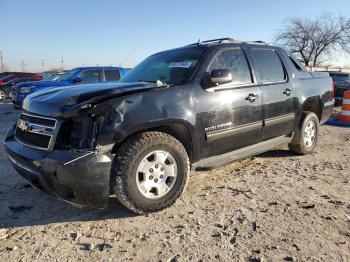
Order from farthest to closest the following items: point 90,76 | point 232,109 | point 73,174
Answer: point 90,76
point 232,109
point 73,174

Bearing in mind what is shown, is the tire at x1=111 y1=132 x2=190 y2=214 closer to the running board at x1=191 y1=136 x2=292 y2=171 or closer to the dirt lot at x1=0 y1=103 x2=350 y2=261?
the dirt lot at x1=0 y1=103 x2=350 y2=261

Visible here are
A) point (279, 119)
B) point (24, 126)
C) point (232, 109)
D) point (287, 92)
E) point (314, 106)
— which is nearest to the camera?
point (24, 126)

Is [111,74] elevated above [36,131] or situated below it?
above

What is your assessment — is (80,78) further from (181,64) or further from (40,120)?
(40,120)

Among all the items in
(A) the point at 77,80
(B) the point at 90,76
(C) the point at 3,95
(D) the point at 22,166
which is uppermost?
(B) the point at 90,76

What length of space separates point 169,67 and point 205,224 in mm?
2027

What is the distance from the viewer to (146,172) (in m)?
3.51

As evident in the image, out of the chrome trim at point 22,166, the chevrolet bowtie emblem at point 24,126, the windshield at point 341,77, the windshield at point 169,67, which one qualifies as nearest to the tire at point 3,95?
the windshield at point 341,77

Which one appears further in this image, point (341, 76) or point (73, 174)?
point (341, 76)

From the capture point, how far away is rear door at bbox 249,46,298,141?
4.73 metres

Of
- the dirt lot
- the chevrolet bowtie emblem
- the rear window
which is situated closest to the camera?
the dirt lot

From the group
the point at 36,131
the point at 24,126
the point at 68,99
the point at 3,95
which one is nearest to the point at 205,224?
the point at 68,99

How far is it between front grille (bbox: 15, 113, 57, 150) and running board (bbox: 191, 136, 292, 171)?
1574 mm

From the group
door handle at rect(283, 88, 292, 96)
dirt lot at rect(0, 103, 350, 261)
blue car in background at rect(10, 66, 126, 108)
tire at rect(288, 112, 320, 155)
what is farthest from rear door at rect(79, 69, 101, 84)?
door handle at rect(283, 88, 292, 96)
